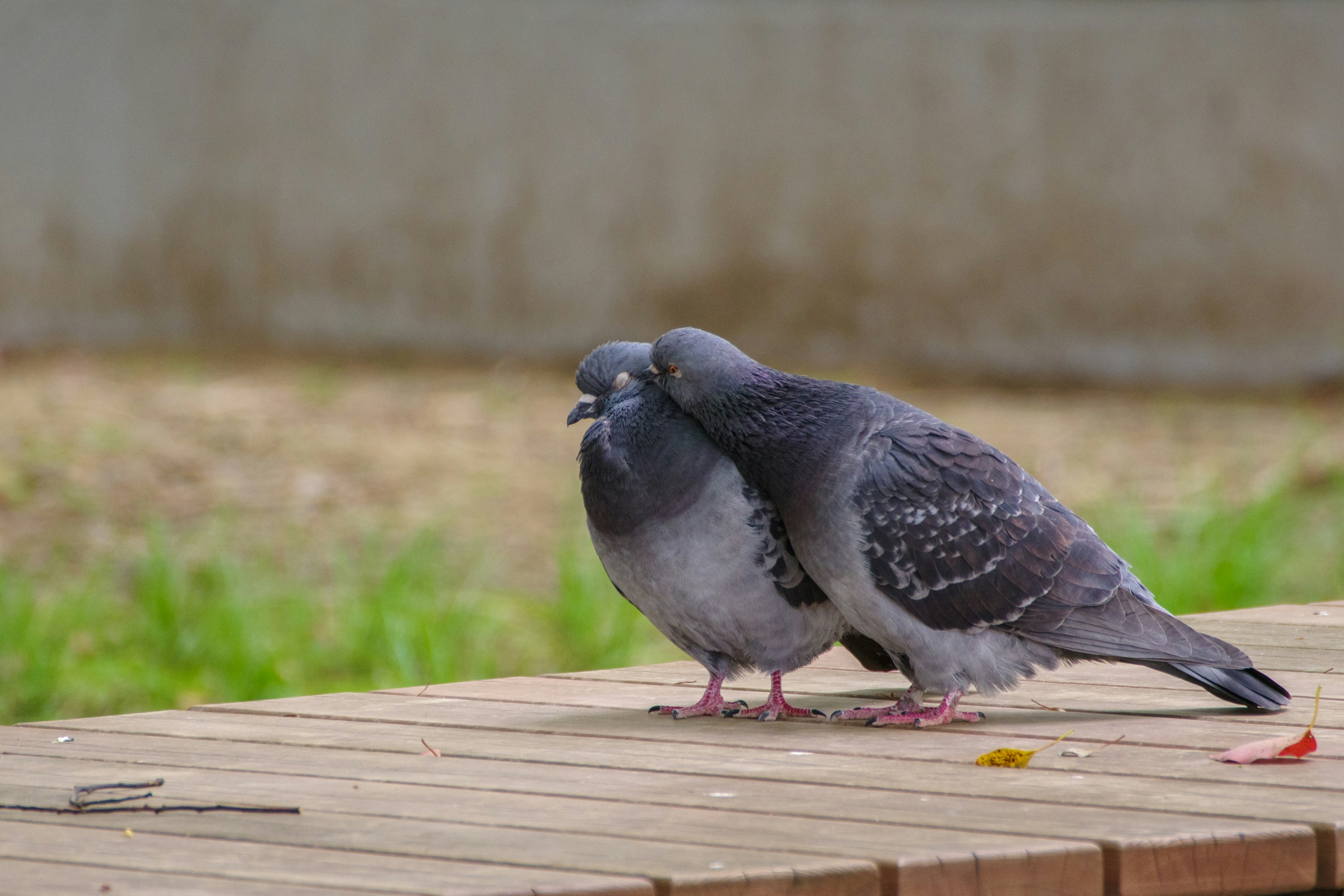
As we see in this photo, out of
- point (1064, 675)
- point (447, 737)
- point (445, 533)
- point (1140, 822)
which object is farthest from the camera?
point (445, 533)

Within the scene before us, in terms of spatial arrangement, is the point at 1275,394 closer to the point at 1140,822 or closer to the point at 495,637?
the point at 495,637

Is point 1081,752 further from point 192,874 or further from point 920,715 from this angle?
point 192,874

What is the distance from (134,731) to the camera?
2.49m

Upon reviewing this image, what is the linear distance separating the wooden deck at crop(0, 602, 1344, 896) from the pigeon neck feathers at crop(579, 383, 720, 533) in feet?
1.09

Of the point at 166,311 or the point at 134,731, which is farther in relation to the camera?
the point at 166,311

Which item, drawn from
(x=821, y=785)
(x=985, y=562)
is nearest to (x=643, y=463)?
(x=985, y=562)

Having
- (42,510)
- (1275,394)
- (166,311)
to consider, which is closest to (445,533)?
(42,510)

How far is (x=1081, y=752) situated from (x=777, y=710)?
523mm

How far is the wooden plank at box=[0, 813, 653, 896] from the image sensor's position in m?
1.61

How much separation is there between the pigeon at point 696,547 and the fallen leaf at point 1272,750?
665 millimetres

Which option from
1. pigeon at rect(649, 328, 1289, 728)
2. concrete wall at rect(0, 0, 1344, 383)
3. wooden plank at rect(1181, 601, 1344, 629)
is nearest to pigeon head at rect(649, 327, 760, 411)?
pigeon at rect(649, 328, 1289, 728)

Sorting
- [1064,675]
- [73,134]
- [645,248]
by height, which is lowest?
[1064,675]

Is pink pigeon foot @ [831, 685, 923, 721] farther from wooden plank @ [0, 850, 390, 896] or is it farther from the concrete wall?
the concrete wall

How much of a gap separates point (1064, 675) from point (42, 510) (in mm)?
4046
